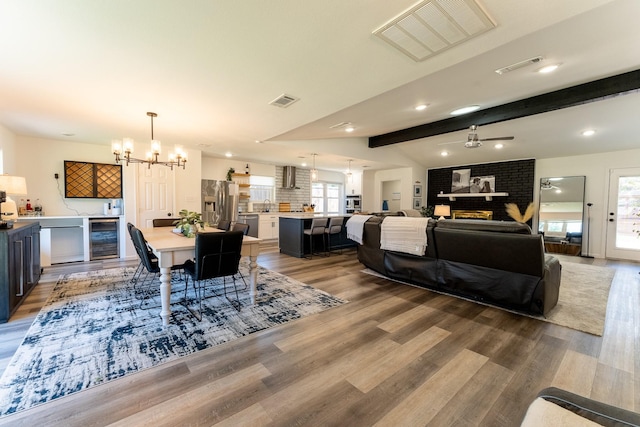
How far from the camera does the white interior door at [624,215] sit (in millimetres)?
5699

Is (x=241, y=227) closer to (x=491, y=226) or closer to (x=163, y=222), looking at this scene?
(x=163, y=222)

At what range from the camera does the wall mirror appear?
6324mm

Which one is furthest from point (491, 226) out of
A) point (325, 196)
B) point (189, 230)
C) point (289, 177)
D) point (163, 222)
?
point (325, 196)

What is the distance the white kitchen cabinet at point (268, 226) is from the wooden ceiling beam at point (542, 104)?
14.1 feet

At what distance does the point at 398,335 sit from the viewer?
94.6 inches

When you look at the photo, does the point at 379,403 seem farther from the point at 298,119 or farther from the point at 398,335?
the point at 298,119

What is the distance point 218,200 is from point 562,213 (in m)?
8.83

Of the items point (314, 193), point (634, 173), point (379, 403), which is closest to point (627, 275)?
point (634, 173)

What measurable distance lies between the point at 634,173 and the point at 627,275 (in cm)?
279

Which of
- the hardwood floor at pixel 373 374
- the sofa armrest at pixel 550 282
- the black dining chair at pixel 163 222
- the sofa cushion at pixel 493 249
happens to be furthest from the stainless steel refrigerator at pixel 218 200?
the sofa armrest at pixel 550 282

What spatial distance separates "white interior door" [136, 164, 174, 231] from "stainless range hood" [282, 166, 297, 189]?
352 centimetres

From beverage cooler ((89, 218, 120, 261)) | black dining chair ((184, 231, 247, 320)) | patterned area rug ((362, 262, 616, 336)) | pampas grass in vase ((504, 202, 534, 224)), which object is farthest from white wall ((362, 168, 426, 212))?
beverage cooler ((89, 218, 120, 261))

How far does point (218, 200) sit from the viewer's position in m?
6.73

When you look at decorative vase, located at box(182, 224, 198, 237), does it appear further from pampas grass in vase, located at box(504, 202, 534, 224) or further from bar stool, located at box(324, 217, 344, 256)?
pampas grass in vase, located at box(504, 202, 534, 224)
